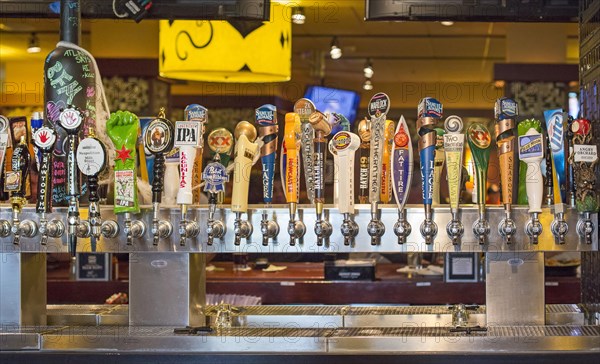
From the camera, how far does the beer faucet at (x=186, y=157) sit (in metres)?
2.29

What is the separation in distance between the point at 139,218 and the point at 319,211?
49 cm

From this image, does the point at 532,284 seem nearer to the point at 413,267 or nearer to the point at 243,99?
the point at 413,267

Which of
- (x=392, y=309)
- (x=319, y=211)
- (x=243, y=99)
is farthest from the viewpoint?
(x=243, y=99)

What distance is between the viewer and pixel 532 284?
94.9 inches

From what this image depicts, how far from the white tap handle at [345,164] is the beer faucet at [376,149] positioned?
0.16 ft

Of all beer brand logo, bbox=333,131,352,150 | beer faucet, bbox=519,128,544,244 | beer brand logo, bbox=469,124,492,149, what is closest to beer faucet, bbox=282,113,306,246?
beer brand logo, bbox=333,131,352,150

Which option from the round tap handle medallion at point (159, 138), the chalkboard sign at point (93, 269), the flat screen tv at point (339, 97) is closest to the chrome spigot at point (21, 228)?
the round tap handle medallion at point (159, 138)

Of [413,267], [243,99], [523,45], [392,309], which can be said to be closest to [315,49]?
[243,99]

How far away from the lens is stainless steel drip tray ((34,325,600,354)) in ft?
7.42

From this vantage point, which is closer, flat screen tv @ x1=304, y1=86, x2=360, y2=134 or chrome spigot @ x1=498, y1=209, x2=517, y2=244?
chrome spigot @ x1=498, y1=209, x2=517, y2=244

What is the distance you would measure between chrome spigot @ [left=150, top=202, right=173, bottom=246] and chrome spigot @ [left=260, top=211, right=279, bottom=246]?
0.25 m

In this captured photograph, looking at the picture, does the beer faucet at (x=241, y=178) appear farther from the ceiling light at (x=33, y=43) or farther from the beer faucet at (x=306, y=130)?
the ceiling light at (x=33, y=43)

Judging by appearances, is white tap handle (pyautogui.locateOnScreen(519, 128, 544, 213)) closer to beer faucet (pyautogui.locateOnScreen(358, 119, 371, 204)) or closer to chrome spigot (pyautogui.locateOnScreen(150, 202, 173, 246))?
beer faucet (pyautogui.locateOnScreen(358, 119, 371, 204))

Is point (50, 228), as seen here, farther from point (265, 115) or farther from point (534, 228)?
point (534, 228)
